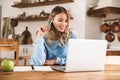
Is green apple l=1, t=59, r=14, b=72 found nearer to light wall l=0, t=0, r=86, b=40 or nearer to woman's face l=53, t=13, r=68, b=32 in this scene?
woman's face l=53, t=13, r=68, b=32

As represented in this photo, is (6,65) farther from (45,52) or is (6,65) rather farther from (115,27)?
(115,27)

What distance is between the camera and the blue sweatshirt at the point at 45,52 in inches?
85.6

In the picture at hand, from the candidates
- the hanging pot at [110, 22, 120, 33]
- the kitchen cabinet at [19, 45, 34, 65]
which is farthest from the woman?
the kitchen cabinet at [19, 45, 34, 65]

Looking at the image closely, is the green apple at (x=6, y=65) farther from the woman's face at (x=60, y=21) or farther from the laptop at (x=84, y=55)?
the woman's face at (x=60, y=21)

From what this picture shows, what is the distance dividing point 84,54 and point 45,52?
0.74 meters

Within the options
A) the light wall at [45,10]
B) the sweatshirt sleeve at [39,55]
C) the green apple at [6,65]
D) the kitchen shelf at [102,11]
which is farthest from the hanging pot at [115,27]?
the green apple at [6,65]

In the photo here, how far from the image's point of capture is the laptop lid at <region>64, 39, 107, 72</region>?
61.8 inches

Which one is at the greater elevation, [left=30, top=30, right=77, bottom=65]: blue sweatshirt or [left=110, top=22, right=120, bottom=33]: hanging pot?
[left=110, top=22, right=120, bottom=33]: hanging pot

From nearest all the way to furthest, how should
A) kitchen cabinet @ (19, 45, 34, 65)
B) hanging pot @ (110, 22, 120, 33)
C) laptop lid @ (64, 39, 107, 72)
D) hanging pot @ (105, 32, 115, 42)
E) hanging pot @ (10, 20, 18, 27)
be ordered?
Result: laptop lid @ (64, 39, 107, 72), hanging pot @ (110, 22, 120, 33), hanging pot @ (105, 32, 115, 42), kitchen cabinet @ (19, 45, 34, 65), hanging pot @ (10, 20, 18, 27)

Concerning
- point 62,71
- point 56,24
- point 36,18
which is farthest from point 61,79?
point 36,18

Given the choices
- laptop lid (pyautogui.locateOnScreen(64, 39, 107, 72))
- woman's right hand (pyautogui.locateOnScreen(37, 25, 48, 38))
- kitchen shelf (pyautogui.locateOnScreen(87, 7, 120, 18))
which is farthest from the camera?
kitchen shelf (pyautogui.locateOnScreen(87, 7, 120, 18))

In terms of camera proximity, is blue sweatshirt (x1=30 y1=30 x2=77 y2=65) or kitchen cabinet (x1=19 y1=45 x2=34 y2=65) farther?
kitchen cabinet (x1=19 y1=45 x2=34 y2=65)

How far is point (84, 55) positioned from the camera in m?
1.62

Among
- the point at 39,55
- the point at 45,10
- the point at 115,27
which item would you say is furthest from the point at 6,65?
the point at 45,10
